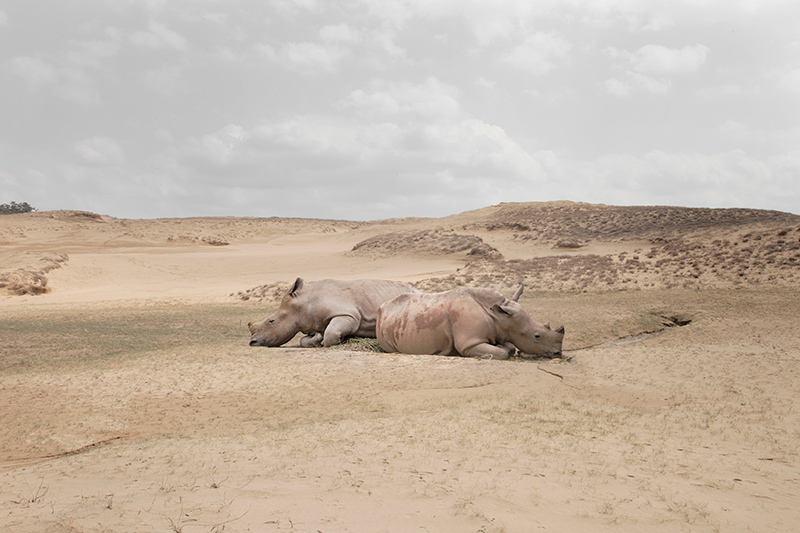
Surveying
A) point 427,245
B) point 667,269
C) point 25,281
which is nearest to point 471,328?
point 667,269

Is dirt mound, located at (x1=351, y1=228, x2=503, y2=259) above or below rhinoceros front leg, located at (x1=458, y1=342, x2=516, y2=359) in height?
above

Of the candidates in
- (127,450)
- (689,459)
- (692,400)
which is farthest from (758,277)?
(127,450)

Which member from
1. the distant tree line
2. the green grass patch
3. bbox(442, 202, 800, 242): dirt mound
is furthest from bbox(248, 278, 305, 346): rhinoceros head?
the distant tree line

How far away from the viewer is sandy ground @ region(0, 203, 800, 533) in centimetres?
362

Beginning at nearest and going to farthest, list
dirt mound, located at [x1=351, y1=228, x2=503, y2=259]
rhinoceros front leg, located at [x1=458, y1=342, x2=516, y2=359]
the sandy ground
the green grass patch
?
the sandy ground → rhinoceros front leg, located at [x1=458, y1=342, x2=516, y2=359] → the green grass patch → dirt mound, located at [x1=351, y1=228, x2=503, y2=259]

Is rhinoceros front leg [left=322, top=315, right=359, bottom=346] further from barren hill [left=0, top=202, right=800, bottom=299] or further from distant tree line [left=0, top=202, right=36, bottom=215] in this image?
distant tree line [left=0, top=202, right=36, bottom=215]

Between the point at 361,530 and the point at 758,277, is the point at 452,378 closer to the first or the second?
the point at 361,530

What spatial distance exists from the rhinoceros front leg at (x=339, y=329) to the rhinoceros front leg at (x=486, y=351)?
110 inches

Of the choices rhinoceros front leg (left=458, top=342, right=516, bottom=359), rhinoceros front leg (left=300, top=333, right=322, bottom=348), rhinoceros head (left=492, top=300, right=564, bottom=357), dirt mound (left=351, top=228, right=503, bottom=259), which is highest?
dirt mound (left=351, top=228, right=503, bottom=259)

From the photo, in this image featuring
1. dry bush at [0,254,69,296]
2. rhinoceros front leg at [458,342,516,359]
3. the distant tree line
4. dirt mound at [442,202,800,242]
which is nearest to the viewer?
rhinoceros front leg at [458,342,516,359]

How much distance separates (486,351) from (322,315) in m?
3.80

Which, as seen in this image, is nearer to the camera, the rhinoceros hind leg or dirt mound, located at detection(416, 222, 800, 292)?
the rhinoceros hind leg

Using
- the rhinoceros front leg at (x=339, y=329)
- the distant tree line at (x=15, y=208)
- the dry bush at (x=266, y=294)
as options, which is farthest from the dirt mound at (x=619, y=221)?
the distant tree line at (x=15, y=208)

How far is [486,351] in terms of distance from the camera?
9375 mm
